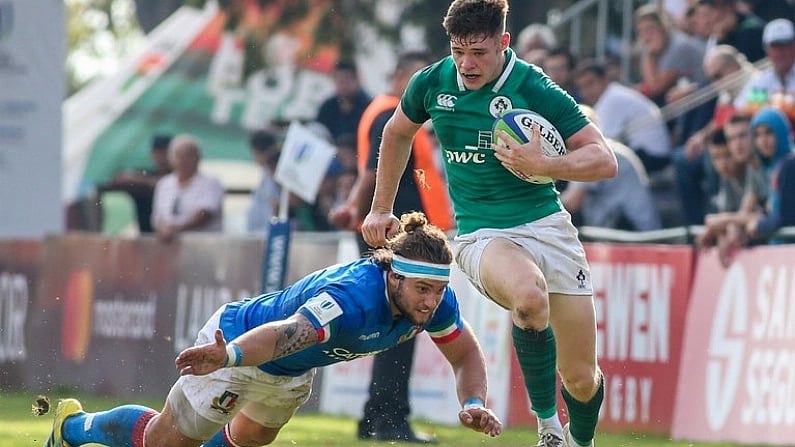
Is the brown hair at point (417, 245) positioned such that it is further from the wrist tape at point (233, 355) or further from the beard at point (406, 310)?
the wrist tape at point (233, 355)

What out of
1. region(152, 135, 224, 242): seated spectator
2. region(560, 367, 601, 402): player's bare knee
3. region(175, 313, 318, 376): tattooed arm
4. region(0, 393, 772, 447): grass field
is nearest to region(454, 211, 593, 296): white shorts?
region(560, 367, 601, 402): player's bare knee

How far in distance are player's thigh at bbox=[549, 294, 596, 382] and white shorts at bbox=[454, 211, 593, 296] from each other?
56mm

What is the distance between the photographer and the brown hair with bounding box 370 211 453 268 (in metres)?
7.05

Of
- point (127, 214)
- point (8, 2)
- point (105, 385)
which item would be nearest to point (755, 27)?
point (105, 385)

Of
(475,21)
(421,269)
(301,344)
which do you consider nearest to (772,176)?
(475,21)

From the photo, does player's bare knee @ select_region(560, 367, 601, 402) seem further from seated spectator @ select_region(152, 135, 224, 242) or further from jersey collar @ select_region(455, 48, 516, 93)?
seated spectator @ select_region(152, 135, 224, 242)

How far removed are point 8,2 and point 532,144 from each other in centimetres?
1160

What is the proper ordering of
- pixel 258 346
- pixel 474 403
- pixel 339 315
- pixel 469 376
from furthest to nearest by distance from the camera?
1. pixel 469 376
2. pixel 474 403
3. pixel 339 315
4. pixel 258 346

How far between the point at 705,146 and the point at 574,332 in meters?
6.05

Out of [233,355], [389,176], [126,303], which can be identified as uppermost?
[389,176]

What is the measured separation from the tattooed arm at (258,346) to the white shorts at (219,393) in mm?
550

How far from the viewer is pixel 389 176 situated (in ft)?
27.8

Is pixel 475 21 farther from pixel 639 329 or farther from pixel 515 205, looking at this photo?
pixel 639 329

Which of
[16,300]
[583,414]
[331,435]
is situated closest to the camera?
[583,414]
